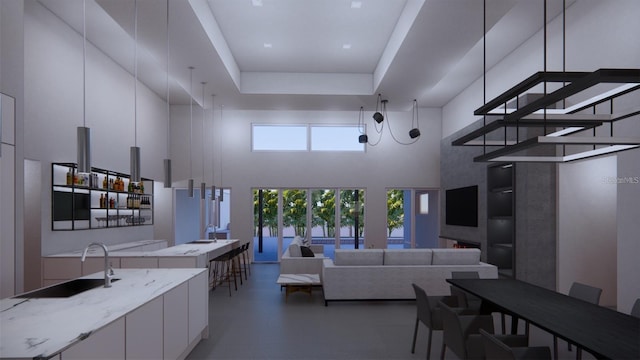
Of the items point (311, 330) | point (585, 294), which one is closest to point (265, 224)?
point (311, 330)

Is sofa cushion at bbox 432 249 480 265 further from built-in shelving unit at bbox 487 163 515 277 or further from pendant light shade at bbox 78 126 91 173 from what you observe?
pendant light shade at bbox 78 126 91 173

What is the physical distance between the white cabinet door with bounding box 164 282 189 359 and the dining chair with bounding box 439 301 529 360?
7.31 ft

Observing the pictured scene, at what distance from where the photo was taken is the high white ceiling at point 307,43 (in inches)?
192

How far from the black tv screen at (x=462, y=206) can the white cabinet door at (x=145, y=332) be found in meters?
6.58

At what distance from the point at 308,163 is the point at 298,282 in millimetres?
5157

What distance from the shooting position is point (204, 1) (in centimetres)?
528

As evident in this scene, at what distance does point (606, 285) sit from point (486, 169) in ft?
8.67

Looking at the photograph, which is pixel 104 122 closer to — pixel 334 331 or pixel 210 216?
pixel 210 216

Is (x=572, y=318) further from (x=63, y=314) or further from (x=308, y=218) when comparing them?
(x=308, y=218)

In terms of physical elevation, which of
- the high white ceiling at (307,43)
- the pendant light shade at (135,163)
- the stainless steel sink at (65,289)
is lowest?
the stainless steel sink at (65,289)

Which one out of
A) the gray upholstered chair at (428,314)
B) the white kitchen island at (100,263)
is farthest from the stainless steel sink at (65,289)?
the gray upholstered chair at (428,314)

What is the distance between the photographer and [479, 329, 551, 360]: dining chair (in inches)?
85.0

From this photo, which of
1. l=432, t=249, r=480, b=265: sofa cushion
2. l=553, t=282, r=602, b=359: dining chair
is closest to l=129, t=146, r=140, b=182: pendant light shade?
l=553, t=282, r=602, b=359: dining chair

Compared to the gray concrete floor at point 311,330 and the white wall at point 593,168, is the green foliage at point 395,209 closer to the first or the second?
the white wall at point 593,168
